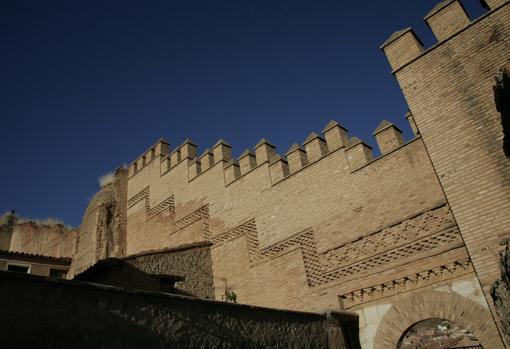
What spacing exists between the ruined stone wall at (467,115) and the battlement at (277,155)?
3.83 feet

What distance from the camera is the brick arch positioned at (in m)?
5.84

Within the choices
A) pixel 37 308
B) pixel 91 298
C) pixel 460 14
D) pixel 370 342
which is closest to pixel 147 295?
pixel 91 298

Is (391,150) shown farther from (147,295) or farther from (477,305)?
(147,295)

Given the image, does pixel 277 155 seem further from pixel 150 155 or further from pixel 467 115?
pixel 150 155

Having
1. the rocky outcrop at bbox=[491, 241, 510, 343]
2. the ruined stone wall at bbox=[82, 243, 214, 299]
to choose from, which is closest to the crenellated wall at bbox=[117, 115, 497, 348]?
the ruined stone wall at bbox=[82, 243, 214, 299]

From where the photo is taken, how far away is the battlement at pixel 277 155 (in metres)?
8.23

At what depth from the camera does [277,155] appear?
32.9 feet

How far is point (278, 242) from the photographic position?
9.15 m

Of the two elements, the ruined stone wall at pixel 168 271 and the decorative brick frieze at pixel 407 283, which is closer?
the decorative brick frieze at pixel 407 283

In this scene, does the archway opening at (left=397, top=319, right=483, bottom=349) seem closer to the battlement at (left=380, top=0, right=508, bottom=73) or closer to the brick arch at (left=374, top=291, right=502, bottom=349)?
the brick arch at (left=374, top=291, right=502, bottom=349)

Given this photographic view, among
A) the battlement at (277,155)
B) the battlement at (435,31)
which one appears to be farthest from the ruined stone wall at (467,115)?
the battlement at (277,155)

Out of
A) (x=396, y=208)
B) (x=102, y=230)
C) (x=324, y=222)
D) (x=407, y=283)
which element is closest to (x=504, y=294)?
(x=407, y=283)

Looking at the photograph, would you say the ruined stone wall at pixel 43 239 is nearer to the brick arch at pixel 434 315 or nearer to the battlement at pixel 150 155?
the battlement at pixel 150 155

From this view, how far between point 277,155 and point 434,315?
510 cm
